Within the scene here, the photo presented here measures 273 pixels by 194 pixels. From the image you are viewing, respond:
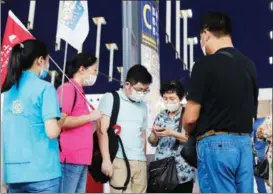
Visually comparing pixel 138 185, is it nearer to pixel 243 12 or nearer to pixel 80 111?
pixel 80 111

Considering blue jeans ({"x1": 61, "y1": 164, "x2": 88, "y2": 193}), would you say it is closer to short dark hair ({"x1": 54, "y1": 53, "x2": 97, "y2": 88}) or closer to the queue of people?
the queue of people

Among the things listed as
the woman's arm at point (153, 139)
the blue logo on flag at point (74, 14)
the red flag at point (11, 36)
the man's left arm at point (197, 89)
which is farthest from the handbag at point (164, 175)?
the red flag at point (11, 36)

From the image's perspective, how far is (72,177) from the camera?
3.20 metres

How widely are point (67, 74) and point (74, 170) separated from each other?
2.57ft

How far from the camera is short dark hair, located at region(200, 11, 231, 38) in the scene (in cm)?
261

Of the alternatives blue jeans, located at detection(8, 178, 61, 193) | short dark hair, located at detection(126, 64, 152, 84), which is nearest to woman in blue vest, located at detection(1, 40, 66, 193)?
blue jeans, located at detection(8, 178, 61, 193)

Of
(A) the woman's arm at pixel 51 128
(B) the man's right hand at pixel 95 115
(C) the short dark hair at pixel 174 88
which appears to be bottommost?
(A) the woman's arm at pixel 51 128

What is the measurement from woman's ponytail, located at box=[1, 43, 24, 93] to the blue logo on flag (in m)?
1.15

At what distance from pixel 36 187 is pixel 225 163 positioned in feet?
3.29

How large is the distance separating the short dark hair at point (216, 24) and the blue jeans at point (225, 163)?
0.59 m

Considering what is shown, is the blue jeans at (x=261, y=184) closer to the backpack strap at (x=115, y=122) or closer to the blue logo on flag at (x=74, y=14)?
the backpack strap at (x=115, y=122)

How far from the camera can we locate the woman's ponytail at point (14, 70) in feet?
8.64

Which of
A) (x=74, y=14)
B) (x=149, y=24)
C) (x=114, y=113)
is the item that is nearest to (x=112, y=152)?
(x=114, y=113)

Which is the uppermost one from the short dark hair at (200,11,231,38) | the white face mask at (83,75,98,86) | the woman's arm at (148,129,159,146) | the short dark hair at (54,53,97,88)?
the short dark hair at (200,11,231,38)
